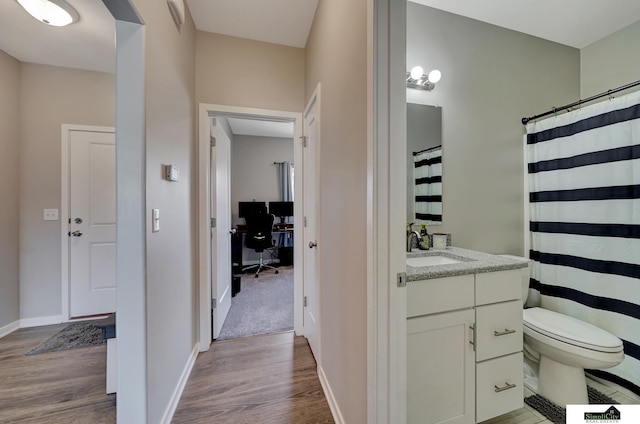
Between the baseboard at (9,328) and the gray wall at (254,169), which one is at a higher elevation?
the gray wall at (254,169)

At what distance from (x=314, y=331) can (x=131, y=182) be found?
5.14 feet

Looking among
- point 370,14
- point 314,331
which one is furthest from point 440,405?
point 370,14

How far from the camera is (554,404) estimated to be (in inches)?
55.6

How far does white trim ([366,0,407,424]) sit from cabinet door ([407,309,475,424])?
0.22 metres

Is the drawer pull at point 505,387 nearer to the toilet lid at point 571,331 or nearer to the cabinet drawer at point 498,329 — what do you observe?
the cabinet drawer at point 498,329

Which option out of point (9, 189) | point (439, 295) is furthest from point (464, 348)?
point (9, 189)

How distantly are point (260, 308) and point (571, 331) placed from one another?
2635 millimetres

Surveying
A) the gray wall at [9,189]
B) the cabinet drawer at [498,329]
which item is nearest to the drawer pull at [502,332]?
the cabinet drawer at [498,329]

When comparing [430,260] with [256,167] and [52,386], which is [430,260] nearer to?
[52,386]

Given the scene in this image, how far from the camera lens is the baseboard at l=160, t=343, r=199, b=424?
1297mm

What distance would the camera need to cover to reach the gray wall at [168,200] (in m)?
1.13

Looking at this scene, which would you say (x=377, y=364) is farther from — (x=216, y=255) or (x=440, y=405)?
(x=216, y=255)

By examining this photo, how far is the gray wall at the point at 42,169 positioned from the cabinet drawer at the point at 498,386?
12.2 feet

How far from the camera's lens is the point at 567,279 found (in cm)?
177
